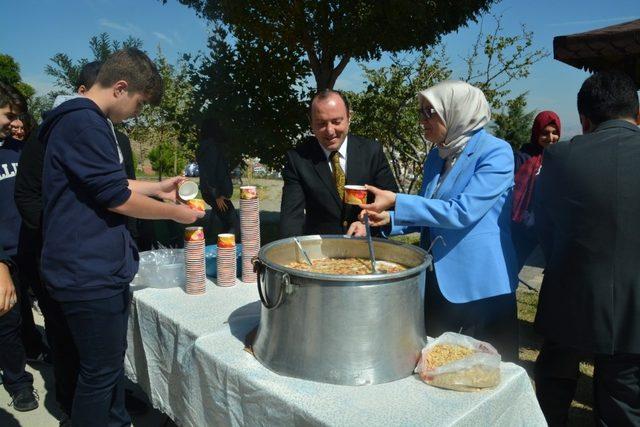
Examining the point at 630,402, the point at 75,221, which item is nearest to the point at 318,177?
the point at 75,221

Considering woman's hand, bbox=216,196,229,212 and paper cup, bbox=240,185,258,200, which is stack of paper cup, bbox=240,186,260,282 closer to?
paper cup, bbox=240,185,258,200

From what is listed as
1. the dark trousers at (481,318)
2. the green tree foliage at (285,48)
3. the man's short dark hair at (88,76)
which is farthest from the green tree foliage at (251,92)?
the dark trousers at (481,318)

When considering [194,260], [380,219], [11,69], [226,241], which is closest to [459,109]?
[380,219]

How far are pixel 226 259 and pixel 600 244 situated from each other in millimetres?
1664

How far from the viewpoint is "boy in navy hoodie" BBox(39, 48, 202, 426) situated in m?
1.62

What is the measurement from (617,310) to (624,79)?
92 centimetres

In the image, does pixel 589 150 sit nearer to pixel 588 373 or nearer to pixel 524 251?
pixel 524 251

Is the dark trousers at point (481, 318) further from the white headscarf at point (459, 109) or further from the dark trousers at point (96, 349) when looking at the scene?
the dark trousers at point (96, 349)

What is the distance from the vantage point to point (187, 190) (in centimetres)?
203

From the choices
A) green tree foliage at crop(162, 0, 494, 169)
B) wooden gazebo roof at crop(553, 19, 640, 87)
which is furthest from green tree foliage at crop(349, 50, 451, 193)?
wooden gazebo roof at crop(553, 19, 640, 87)

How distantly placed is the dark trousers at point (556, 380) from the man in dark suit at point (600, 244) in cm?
8

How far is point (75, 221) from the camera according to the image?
167 centimetres

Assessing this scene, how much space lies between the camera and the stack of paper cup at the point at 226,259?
231 cm

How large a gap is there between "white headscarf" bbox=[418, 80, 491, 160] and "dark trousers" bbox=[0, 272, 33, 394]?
2.68m
